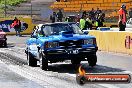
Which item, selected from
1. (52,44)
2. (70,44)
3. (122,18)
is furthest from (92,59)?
(122,18)

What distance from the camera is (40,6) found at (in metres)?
54.7

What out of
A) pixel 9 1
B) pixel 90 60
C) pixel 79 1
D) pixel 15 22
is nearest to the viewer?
pixel 90 60

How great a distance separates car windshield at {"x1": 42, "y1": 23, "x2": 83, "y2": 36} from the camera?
15.2m

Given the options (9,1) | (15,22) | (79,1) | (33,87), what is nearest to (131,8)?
(79,1)

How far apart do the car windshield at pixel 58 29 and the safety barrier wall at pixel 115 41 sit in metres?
5.18

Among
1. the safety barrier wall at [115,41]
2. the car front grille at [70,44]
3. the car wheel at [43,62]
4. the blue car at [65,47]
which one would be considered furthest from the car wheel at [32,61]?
the safety barrier wall at [115,41]

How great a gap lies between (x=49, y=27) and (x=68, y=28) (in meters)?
0.63

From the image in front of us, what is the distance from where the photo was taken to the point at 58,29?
49.9ft

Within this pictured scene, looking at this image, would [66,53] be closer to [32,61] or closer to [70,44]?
[70,44]

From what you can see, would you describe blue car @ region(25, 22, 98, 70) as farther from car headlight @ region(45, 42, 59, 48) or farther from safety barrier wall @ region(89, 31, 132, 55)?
safety barrier wall @ region(89, 31, 132, 55)

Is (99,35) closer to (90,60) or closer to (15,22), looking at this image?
(90,60)

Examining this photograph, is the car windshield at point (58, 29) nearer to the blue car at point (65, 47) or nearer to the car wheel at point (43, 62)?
the blue car at point (65, 47)

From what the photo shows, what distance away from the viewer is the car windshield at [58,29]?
15164mm

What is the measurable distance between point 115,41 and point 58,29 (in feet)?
22.9
